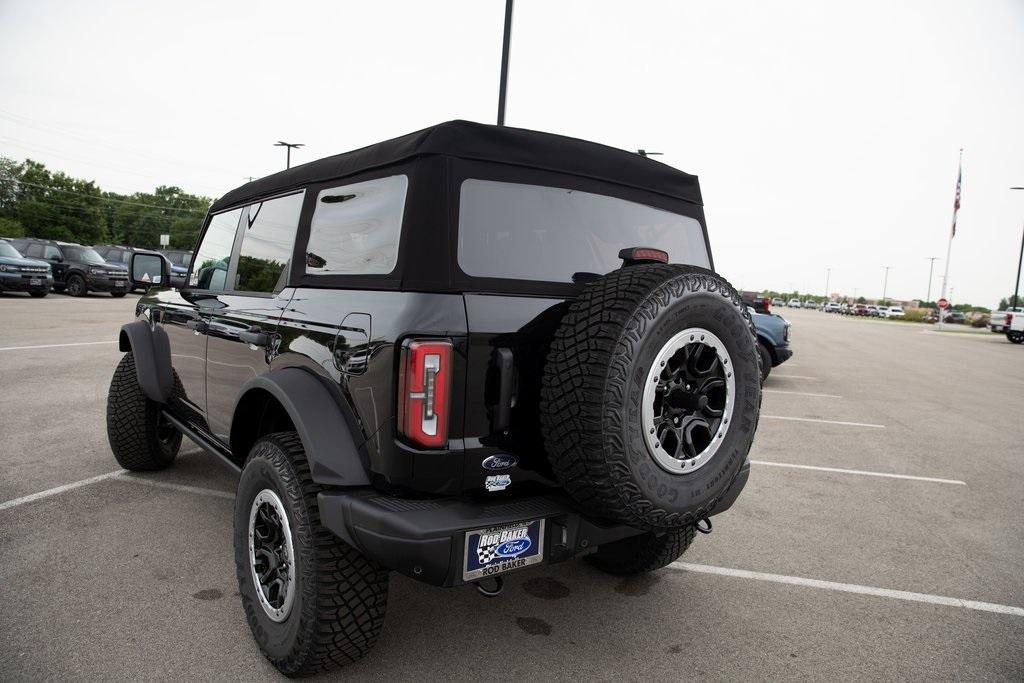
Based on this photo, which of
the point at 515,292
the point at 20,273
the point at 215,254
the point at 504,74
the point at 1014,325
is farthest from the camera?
the point at 1014,325

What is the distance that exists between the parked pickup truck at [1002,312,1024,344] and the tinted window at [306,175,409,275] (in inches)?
1263

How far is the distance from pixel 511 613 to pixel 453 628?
30 centimetres

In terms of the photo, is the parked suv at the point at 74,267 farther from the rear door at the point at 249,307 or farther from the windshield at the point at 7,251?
the rear door at the point at 249,307

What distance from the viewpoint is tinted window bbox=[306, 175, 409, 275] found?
7.55 ft

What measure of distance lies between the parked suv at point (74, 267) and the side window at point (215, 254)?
20.6 meters

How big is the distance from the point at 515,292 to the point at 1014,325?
32.0 m

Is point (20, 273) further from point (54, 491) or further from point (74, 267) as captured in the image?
point (54, 491)

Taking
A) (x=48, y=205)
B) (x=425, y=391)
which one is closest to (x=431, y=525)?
(x=425, y=391)

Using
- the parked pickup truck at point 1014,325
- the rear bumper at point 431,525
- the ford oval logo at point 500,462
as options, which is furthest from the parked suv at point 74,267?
the parked pickup truck at point 1014,325

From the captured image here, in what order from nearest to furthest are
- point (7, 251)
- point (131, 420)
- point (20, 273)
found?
point (131, 420) → point (20, 273) → point (7, 251)

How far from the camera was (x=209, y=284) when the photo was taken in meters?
3.75

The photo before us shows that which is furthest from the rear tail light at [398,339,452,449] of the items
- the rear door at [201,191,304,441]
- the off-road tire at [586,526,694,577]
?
the off-road tire at [586,526,694,577]

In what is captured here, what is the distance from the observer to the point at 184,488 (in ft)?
13.9

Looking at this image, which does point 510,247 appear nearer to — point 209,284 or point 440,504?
point 440,504
